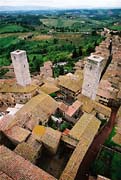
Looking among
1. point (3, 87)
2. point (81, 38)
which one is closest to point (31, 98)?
point (3, 87)

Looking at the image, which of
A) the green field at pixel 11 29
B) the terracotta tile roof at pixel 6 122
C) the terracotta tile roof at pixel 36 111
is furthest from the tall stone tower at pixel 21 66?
the green field at pixel 11 29

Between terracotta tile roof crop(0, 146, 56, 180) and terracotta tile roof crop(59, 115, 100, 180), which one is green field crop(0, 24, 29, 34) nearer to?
terracotta tile roof crop(59, 115, 100, 180)

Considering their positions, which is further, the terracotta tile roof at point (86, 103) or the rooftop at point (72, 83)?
the rooftop at point (72, 83)

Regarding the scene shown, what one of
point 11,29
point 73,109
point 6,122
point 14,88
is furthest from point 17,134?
point 11,29

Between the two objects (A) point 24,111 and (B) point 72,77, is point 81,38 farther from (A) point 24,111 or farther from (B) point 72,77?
(A) point 24,111

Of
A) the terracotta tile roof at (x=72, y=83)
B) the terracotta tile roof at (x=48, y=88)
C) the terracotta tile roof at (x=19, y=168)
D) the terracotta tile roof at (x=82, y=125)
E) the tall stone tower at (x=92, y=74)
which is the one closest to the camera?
the terracotta tile roof at (x=19, y=168)

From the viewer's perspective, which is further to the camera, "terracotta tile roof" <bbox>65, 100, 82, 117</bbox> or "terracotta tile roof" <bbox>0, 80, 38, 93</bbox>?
"terracotta tile roof" <bbox>0, 80, 38, 93</bbox>

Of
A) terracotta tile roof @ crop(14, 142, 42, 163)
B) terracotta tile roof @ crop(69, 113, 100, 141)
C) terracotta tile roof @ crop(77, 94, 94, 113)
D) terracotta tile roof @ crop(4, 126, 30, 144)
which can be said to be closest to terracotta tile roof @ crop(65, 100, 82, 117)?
terracotta tile roof @ crop(77, 94, 94, 113)

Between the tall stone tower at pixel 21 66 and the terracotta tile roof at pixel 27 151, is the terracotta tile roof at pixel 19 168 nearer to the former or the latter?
the terracotta tile roof at pixel 27 151
